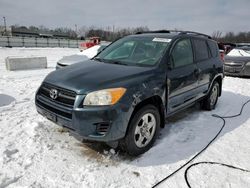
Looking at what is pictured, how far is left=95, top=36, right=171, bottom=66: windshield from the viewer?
3.43 meters

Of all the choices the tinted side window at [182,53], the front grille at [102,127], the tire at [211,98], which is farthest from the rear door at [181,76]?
the front grille at [102,127]

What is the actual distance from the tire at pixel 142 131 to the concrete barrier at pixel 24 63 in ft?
27.4

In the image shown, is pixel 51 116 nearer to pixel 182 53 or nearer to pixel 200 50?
pixel 182 53

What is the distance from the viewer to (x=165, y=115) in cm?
337

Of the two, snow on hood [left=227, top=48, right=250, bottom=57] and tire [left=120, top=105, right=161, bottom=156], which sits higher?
snow on hood [left=227, top=48, right=250, bottom=57]

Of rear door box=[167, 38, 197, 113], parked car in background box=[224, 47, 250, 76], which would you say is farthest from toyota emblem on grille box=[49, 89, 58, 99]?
parked car in background box=[224, 47, 250, 76]

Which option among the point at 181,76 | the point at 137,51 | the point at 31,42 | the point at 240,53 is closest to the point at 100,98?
the point at 137,51

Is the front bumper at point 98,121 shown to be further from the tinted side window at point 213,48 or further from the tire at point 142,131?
the tinted side window at point 213,48

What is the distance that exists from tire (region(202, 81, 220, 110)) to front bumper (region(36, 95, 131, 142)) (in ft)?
9.65

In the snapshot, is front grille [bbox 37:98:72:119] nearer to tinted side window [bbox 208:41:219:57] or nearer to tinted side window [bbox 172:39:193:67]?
tinted side window [bbox 172:39:193:67]

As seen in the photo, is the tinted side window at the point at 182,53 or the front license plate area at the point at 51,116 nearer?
the front license plate area at the point at 51,116

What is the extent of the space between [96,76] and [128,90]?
0.51 metres

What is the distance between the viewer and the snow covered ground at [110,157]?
2539 millimetres

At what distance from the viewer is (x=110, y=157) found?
9.81 ft
